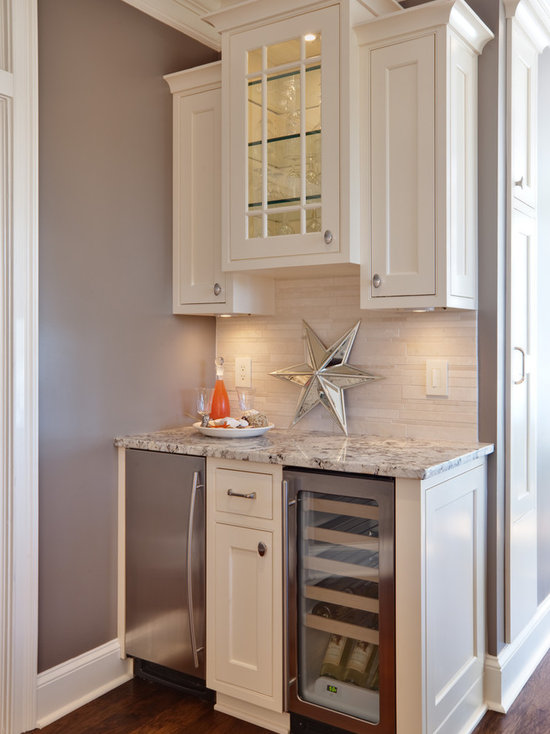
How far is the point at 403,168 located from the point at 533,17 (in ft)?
2.78

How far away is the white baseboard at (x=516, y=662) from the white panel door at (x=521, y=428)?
6 cm

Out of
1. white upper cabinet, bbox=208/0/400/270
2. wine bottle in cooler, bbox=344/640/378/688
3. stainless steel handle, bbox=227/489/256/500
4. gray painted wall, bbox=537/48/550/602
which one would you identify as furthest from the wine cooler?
gray painted wall, bbox=537/48/550/602

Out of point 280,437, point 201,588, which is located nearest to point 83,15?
point 280,437

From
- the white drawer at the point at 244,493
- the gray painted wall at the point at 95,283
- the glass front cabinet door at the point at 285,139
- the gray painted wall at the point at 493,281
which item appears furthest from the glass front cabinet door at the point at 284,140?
the white drawer at the point at 244,493

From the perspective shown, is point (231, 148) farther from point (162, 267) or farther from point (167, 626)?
point (167, 626)

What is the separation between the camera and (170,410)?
2.83m

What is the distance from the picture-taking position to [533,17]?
2506 mm

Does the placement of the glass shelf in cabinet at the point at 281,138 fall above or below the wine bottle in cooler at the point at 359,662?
above

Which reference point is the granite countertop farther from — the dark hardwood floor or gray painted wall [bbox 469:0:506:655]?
the dark hardwood floor

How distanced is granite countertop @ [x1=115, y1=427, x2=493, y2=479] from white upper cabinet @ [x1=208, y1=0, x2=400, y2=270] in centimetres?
65

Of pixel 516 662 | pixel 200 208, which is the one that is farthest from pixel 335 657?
pixel 200 208

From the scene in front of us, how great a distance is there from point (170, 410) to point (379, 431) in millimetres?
871

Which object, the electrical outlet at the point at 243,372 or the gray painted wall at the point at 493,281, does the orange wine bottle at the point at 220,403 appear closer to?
the electrical outlet at the point at 243,372

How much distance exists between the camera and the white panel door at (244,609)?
220 cm
